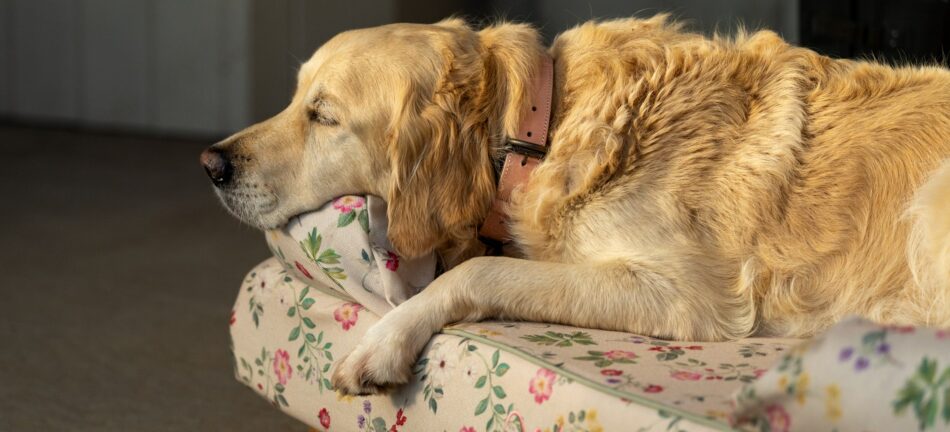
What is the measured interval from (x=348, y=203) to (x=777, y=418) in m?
1.05

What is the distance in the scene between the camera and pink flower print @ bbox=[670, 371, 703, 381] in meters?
1.64

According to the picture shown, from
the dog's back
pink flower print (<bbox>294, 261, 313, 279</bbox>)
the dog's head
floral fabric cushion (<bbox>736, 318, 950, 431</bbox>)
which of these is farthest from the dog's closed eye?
floral fabric cushion (<bbox>736, 318, 950, 431</bbox>)

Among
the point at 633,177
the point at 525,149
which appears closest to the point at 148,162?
the point at 525,149

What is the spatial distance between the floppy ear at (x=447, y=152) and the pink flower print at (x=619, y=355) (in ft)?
1.60

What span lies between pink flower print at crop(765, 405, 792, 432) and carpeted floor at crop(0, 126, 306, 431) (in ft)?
5.17

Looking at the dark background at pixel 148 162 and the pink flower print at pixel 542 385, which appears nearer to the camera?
the pink flower print at pixel 542 385

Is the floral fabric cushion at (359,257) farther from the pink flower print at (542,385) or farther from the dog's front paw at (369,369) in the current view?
the pink flower print at (542,385)

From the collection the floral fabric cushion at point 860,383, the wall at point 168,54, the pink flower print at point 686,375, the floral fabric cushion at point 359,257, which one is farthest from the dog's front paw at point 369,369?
the wall at point 168,54

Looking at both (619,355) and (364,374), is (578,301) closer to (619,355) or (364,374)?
(619,355)

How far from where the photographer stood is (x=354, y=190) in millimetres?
2227

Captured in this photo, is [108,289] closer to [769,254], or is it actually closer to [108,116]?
[769,254]

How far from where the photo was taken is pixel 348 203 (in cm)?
217

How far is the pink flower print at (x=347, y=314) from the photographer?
212 cm

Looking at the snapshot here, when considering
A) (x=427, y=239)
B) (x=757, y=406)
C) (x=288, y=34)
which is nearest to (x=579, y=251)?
(x=427, y=239)
